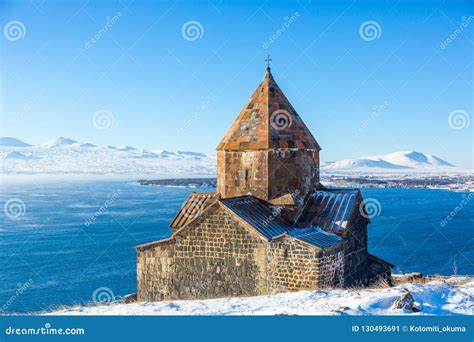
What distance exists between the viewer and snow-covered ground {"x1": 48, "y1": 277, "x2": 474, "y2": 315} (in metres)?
6.15

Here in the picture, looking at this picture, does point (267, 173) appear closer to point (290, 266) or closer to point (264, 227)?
point (264, 227)

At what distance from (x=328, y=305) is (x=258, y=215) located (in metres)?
3.78

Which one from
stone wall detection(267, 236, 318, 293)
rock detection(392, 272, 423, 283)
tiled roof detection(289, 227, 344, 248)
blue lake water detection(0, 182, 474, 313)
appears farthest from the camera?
blue lake water detection(0, 182, 474, 313)

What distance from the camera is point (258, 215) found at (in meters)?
9.99

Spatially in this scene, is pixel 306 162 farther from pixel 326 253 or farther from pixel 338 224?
pixel 326 253

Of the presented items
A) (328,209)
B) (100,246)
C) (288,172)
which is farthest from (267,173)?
(100,246)

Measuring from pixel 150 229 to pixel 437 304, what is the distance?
39460mm

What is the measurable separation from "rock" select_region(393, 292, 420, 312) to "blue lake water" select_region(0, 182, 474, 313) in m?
16.7

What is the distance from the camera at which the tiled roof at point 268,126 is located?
36.1 feet

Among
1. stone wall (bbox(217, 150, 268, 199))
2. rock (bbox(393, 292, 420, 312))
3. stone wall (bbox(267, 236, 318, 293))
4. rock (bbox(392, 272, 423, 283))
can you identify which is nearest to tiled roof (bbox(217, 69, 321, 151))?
stone wall (bbox(217, 150, 268, 199))

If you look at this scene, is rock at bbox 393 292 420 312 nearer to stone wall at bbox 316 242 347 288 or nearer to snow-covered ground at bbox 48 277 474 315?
snow-covered ground at bbox 48 277 474 315

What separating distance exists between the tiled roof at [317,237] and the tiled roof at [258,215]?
517 millimetres

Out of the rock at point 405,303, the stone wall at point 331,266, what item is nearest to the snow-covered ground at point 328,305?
the rock at point 405,303

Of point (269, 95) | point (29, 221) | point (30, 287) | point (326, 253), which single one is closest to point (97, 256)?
point (30, 287)
